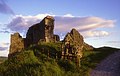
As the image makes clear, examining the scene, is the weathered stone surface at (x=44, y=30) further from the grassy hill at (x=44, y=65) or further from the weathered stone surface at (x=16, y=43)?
the grassy hill at (x=44, y=65)

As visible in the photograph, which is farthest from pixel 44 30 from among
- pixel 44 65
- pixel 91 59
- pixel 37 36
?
pixel 44 65

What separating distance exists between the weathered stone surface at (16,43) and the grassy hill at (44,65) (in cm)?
2047

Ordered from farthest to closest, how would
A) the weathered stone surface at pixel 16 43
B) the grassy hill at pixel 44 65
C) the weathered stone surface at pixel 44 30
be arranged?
the weathered stone surface at pixel 16 43 → the weathered stone surface at pixel 44 30 → the grassy hill at pixel 44 65

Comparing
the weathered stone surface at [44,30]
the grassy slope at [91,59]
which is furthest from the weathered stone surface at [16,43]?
the grassy slope at [91,59]

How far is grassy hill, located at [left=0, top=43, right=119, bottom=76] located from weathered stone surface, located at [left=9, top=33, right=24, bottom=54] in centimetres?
2047

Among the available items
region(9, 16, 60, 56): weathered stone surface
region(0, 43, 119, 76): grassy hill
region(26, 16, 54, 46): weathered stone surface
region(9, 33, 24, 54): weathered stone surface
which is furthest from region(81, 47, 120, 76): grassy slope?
region(9, 33, 24, 54): weathered stone surface

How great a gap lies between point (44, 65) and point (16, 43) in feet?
98.9

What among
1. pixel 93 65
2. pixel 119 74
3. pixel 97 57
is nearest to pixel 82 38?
pixel 97 57

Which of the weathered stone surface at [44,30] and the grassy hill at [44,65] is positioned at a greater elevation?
the weathered stone surface at [44,30]

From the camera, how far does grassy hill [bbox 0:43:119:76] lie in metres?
35.1

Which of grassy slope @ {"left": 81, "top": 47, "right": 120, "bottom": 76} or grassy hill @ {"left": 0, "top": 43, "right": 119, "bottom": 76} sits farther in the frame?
grassy slope @ {"left": 81, "top": 47, "right": 120, "bottom": 76}

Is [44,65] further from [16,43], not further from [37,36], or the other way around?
[16,43]

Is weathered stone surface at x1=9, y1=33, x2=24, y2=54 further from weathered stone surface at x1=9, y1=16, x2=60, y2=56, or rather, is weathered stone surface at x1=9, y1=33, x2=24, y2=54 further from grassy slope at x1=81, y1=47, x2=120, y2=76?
grassy slope at x1=81, y1=47, x2=120, y2=76

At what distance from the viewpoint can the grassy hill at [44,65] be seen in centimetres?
3509
